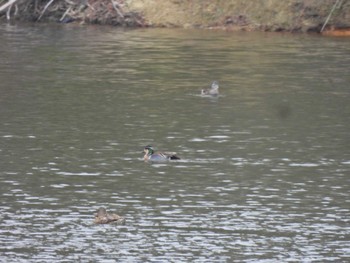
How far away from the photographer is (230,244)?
696 inches

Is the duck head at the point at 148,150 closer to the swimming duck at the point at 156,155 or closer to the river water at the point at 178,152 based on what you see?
the swimming duck at the point at 156,155

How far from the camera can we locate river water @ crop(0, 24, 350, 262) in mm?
17891

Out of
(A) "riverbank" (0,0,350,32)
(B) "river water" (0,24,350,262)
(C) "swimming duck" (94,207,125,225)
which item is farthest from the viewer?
(A) "riverbank" (0,0,350,32)

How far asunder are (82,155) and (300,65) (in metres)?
14.9

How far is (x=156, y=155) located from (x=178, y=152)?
1.13 m

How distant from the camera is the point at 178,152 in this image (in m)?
24.3

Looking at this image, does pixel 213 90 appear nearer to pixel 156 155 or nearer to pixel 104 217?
pixel 156 155

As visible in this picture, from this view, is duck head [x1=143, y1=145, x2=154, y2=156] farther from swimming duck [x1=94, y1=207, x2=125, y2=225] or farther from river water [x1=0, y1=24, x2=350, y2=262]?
swimming duck [x1=94, y1=207, x2=125, y2=225]

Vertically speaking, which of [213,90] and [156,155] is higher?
[213,90]

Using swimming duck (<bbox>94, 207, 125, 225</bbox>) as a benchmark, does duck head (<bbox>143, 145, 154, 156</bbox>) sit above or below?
above

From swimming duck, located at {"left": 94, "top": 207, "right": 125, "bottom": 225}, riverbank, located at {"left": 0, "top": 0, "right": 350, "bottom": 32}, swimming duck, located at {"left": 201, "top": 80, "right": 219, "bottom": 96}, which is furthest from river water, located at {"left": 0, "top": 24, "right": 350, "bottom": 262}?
riverbank, located at {"left": 0, "top": 0, "right": 350, "bottom": 32}

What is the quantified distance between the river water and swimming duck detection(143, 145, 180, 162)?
15 cm

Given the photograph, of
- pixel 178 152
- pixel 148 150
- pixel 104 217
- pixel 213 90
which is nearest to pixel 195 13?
pixel 213 90

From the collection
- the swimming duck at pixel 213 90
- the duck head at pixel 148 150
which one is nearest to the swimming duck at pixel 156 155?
the duck head at pixel 148 150
